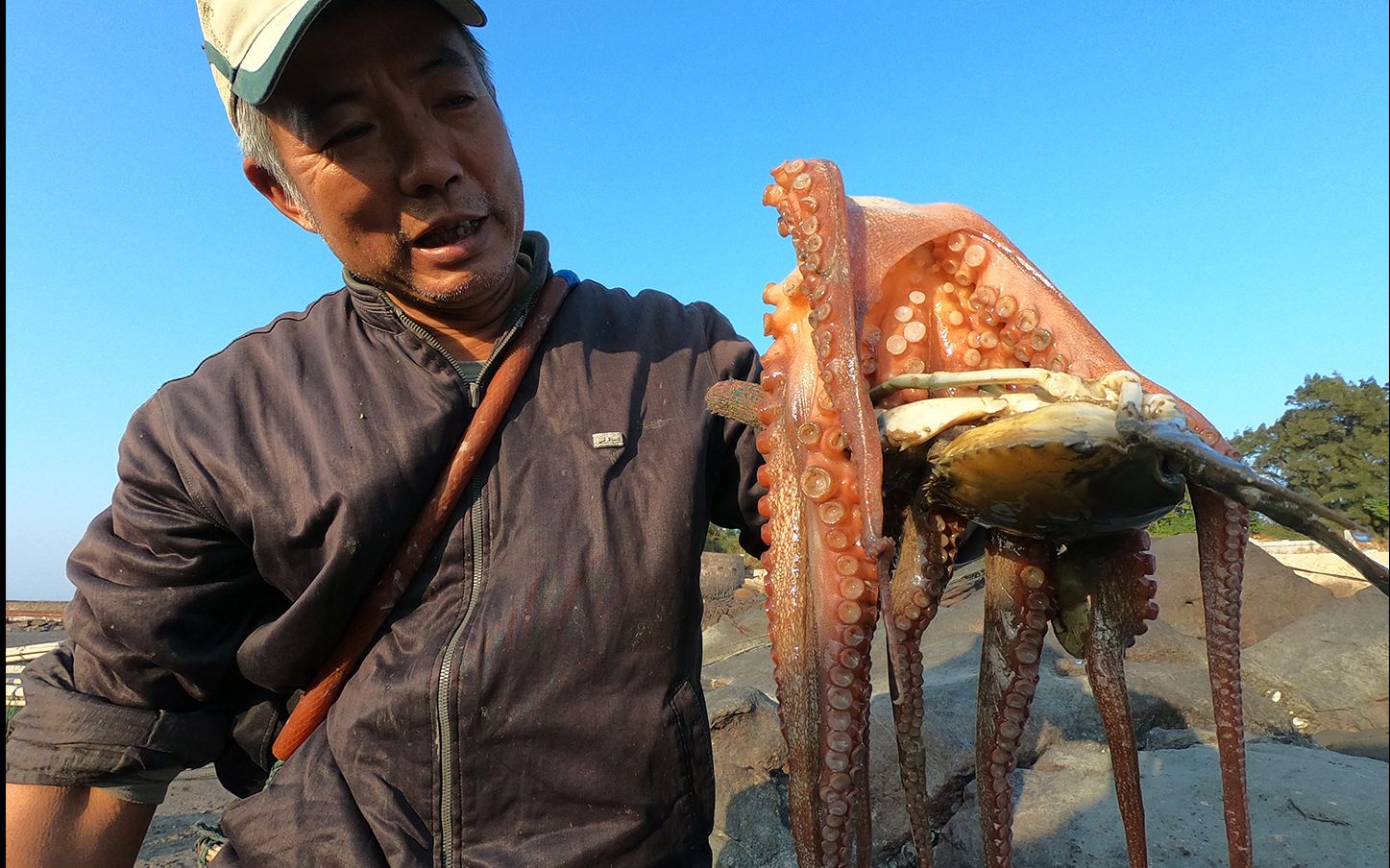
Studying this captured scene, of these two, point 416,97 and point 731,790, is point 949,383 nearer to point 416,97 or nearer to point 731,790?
point 416,97

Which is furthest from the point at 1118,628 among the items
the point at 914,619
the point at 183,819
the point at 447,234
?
the point at 183,819

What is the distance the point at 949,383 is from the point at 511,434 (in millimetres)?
1181

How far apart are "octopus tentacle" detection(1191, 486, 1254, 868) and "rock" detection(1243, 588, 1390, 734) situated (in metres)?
7.12

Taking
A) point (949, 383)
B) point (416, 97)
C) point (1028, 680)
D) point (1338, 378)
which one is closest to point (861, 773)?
point (1028, 680)

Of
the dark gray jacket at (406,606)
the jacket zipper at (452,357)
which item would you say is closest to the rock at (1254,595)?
the dark gray jacket at (406,606)

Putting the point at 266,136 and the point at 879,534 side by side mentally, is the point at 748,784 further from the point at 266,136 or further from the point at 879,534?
the point at 266,136

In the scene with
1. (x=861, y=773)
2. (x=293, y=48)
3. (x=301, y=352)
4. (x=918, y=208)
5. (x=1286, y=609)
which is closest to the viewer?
(x=861, y=773)

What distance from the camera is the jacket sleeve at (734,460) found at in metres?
2.25

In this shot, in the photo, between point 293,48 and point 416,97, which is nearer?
point 293,48

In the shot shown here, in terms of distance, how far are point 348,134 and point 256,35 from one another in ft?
0.95

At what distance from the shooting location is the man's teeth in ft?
6.75

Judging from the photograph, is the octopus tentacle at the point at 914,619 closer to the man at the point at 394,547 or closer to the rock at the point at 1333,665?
the man at the point at 394,547

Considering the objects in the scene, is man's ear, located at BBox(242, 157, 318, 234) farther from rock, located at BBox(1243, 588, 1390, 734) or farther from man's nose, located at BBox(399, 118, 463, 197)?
rock, located at BBox(1243, 588, 1390, 734)

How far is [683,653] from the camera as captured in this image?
6.91 ft
